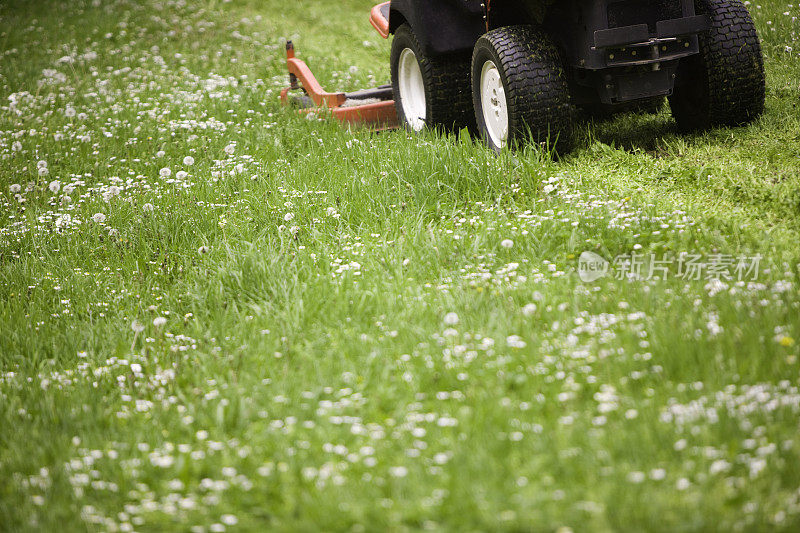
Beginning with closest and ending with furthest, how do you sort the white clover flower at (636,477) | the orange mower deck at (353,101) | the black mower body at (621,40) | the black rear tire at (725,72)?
1. the white clover flower at (636,477)
2. the black mower body at (621,40)
3. the black rear tire at (725,72)
4. the orange mower deck at (353,101)


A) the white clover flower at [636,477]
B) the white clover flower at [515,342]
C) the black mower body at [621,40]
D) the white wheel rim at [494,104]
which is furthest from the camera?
the white wheel rim at [494,104]

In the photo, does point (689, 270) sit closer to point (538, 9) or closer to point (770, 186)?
point (770, 186)

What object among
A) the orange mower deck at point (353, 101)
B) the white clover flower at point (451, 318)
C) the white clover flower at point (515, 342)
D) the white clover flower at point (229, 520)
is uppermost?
the orange mower deck at point (353, 101)

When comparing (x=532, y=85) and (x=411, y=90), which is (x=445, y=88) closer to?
(x=411, y=90)

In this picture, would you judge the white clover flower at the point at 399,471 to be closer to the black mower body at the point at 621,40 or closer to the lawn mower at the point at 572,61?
the lawn mower at the point at 572,61

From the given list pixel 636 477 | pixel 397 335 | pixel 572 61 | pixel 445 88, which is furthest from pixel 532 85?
pixel 636 477

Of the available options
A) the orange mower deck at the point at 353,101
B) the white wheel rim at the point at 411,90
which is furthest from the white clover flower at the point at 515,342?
the orange mower deck at the point at 353,101

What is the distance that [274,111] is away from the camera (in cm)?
636

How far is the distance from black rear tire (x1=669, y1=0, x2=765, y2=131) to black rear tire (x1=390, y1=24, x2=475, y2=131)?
141 centimetres

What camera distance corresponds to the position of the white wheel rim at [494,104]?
4.40 m

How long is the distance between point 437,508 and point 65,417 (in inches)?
55.9

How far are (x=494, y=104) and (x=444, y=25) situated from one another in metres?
0.70

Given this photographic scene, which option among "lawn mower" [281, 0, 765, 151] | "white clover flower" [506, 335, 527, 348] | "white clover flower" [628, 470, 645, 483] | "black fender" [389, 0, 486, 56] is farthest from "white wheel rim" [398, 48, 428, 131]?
"white clover flower" [628, 470, 645, 483]

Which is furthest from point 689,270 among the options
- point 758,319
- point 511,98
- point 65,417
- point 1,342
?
point 1,342
